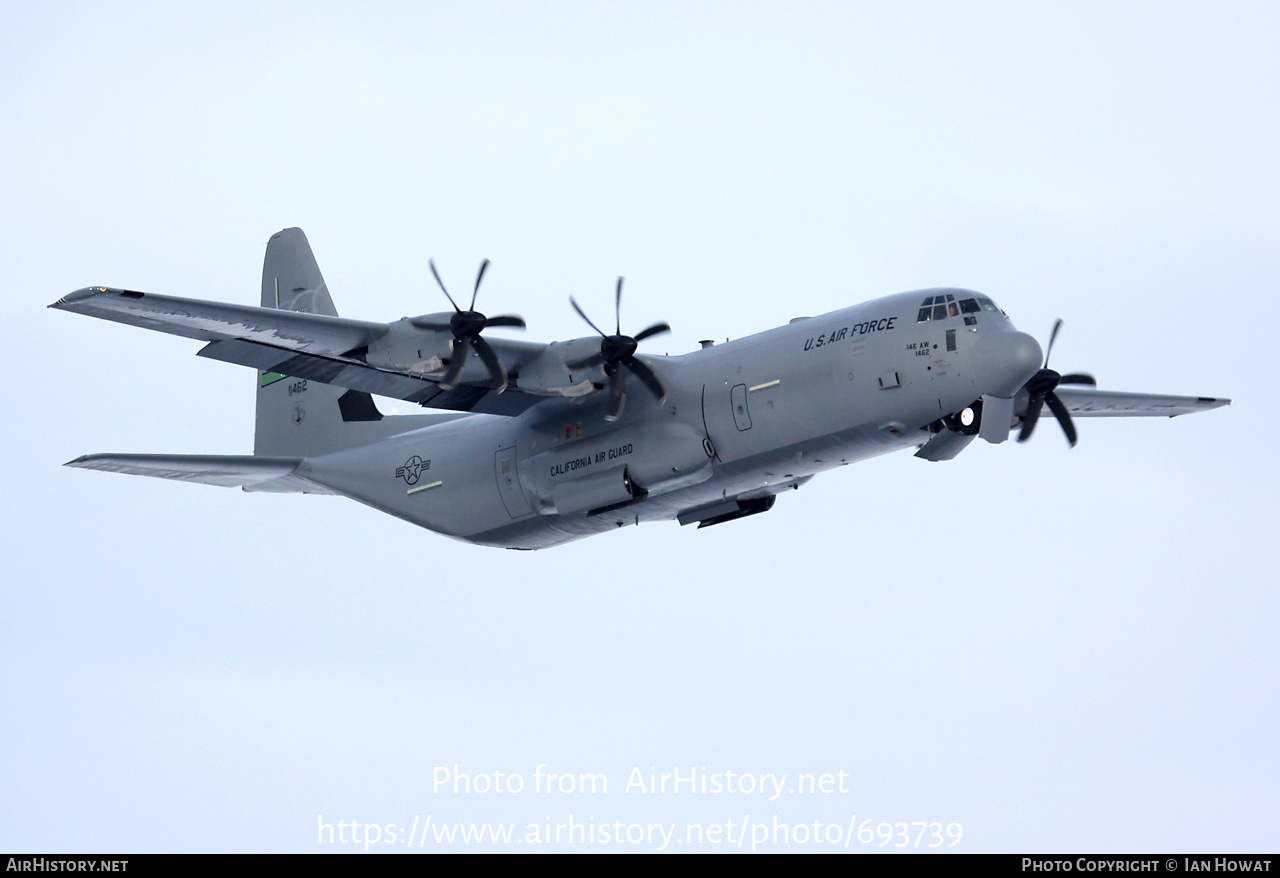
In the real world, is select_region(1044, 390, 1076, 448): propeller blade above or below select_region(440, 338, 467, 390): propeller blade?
above

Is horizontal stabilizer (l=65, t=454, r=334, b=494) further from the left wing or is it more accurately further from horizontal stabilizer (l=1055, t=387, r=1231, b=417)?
horizontal stabilizer (l=1055, t=387, r=1231, b=417)

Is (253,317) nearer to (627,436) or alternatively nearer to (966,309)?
(627,436)

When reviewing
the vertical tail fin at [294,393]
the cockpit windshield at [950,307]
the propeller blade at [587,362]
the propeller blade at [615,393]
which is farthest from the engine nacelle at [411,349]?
the cockpit windshield at [950,307]

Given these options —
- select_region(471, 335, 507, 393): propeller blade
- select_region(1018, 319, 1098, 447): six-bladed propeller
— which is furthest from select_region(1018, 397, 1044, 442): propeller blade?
select_region(471, 335, 507, 393): propeller blade

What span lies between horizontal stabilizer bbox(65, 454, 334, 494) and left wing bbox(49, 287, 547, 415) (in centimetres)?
334

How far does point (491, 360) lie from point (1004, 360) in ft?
27.8

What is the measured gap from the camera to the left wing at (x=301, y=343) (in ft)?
80.3

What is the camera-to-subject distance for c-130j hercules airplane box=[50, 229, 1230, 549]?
25516 millimetres

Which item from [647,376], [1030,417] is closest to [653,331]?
[647,376]

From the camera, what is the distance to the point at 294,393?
3425 cm

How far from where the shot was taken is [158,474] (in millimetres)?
29750

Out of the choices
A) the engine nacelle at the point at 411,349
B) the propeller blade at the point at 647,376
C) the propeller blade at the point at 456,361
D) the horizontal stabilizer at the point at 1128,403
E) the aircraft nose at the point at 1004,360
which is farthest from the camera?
the horizontal stabilizer at the point at 1128,403

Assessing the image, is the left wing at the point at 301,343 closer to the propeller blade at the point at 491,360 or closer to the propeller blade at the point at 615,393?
the propeller blade at the point at 491,360

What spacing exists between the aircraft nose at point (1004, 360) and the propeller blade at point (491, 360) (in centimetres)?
792
